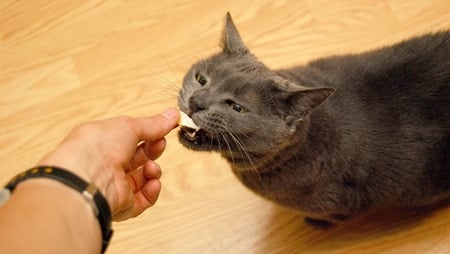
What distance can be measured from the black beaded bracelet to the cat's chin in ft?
0.95

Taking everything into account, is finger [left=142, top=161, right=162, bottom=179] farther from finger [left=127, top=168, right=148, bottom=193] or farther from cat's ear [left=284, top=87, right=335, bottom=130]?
cat's ear [left=284, top=87, right=335, bottom=130]

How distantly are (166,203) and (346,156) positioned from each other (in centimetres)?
59

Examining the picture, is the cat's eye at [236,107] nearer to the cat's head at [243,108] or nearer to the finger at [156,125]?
the cat's head at [243,108]

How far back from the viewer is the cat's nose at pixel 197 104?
98 centimetres

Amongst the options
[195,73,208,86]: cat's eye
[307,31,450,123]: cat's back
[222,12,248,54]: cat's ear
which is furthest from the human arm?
[307,31,450,123]: cat's back

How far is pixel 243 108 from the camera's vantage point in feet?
3.28

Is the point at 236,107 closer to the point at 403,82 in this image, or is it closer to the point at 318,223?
the point at 403,82

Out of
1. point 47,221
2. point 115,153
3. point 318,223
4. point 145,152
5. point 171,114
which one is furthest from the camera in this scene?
point 318,223

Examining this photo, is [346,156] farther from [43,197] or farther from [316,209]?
[43,197]

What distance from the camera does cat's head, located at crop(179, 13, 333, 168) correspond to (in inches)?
38.5

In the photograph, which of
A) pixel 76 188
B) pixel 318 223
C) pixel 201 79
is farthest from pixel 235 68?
pixel 318 223

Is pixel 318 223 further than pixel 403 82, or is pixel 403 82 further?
pixel 318 223

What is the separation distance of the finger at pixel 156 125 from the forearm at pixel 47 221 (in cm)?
24

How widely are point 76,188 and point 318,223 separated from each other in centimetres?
81
